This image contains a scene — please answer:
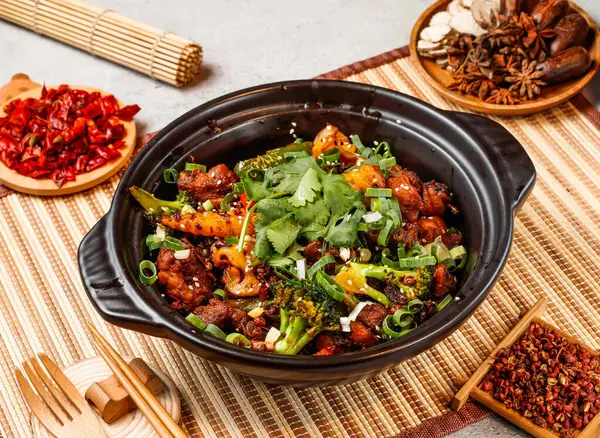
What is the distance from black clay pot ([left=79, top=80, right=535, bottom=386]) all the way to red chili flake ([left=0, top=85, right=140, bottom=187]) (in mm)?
→ 1190

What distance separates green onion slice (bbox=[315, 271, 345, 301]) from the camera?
3.22m

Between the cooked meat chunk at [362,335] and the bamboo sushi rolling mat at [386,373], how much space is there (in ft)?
1.96

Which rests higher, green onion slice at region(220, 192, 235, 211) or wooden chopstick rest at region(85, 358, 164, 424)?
green onion slice at region(220, 192, 235, 211)

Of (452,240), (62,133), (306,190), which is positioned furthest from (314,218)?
(62,133)

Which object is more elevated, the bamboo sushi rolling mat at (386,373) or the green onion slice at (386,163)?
the green onion slice at (386,163)

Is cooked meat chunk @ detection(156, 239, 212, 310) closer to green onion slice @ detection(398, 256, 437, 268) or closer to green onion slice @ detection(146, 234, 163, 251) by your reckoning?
green onion slice @ detection(146, 234, 163, 251)

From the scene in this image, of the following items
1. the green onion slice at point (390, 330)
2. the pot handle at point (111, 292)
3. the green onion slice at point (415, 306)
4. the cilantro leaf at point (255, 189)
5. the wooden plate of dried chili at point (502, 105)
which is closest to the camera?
the pot handle at point (111, 292)

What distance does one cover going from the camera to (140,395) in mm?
3332

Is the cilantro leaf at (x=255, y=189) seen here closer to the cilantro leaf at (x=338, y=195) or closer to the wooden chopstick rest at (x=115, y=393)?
the cilantro leaf at (x=338, y=195)

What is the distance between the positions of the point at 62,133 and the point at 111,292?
1.96 meters

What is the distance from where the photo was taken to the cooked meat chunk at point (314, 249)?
335 cm

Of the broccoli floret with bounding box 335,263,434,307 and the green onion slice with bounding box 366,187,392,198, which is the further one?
the green onion slice with bounding box 366,187,392,198

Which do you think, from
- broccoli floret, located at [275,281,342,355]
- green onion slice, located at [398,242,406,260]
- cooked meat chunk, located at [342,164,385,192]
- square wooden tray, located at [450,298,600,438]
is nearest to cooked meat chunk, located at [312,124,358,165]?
cooked meat chunk, located at [342,164,385,192]

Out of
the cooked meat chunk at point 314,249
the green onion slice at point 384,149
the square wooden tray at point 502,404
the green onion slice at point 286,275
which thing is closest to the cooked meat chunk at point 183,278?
the green onion slice at point 286,275
